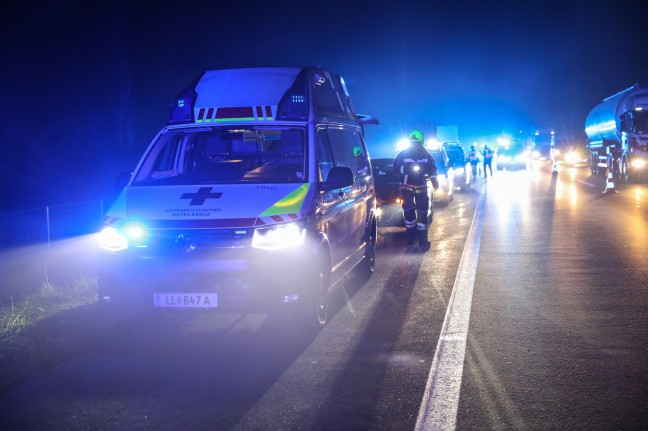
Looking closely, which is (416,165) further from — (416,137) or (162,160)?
(162,160)

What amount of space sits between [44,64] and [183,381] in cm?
1830

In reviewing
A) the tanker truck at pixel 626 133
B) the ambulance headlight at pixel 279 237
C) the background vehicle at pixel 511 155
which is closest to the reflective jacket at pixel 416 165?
the ambulance headlight at pixel 279 237

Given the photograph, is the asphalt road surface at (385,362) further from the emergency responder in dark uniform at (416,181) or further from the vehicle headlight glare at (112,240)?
the emergency responder in dark uniform at (416,181)

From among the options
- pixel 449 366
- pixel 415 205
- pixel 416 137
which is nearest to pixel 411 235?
pixel 415 205

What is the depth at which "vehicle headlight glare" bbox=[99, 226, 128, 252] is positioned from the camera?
5.95 m

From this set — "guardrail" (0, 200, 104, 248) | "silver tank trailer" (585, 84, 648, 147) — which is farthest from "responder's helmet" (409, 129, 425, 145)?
"silver tank trailer" (585, 84, 648, 147)

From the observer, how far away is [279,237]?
5.77 metres

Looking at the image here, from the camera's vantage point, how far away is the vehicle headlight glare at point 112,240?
5.95m

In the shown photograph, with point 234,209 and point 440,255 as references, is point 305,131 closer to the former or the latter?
point 234,209

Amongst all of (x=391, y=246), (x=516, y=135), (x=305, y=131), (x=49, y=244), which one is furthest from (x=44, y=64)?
(x=516, y=135)

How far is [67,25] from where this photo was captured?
2141cm

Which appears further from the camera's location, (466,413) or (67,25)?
(67,25)

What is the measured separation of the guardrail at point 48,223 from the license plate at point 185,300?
5521 millimetres

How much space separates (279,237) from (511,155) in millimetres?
Answer: 47596
